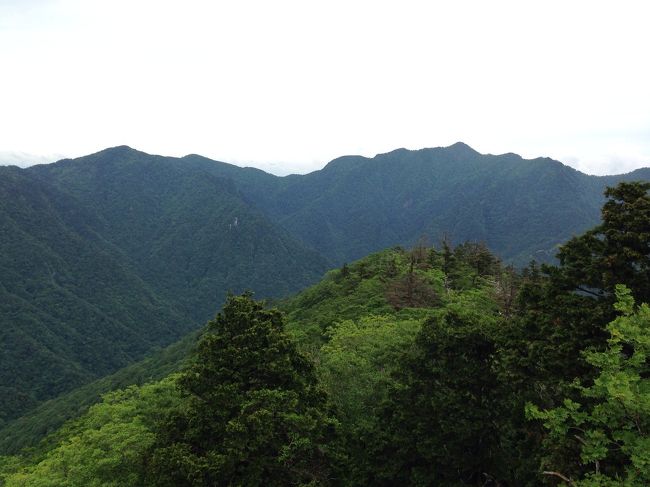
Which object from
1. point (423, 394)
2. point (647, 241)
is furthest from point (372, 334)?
point (647, 241)

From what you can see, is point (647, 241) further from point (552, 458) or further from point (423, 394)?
point (423, 394)

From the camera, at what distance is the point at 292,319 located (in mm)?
56438

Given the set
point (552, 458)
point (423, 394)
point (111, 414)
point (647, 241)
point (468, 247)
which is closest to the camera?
point (552, 458)

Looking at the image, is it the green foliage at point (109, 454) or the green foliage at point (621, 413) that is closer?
the green foliage at point (621, 413)

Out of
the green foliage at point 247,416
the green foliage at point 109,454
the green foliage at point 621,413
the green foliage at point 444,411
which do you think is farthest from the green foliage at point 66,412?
the green foliage at point 621,413

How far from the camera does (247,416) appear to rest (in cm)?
1798

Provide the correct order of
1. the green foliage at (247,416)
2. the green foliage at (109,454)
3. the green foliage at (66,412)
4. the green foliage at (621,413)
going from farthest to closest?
the green foliage at (66,412)
the green foliage at (109,454)
the green foliage at (247,416)
the green foliage at (621,413)

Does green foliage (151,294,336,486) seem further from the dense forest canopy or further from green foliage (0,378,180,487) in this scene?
green foliage (0,378,180,487)

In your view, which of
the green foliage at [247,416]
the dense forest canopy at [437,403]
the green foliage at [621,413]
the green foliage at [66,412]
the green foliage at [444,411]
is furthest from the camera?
the green foliage at [66,412]

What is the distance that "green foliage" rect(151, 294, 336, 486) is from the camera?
57.0 feet

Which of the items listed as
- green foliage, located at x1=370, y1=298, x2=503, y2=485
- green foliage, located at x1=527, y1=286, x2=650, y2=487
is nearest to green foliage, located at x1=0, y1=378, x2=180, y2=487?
green foliage, located at x1=370, y1=298, x2=503, y2=485

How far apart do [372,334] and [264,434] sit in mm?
13815

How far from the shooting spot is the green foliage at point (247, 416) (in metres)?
17.4

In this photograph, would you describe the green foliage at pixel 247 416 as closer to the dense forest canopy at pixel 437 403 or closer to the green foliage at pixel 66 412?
the dense forest canopy at pixel 437 403
